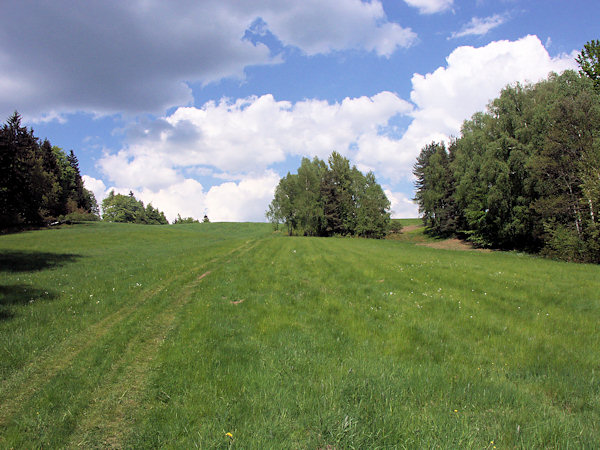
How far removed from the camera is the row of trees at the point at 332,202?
238 feet

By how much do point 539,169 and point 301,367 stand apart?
36766 mm

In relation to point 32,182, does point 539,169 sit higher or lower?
lower

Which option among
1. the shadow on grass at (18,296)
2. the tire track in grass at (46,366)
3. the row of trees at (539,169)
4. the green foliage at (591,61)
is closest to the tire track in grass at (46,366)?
the tire track in grass at (46,366)

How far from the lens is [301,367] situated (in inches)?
226

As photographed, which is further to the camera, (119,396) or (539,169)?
(539,169)

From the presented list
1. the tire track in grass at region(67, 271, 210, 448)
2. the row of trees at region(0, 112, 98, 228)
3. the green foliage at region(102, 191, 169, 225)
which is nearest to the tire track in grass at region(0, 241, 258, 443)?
the tire track in grass at region(67, 271, 210, 448)

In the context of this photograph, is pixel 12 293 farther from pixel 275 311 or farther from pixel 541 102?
pixel 541 102

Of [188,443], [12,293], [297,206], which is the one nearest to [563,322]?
[188,443]

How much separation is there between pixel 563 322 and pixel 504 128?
4211cm

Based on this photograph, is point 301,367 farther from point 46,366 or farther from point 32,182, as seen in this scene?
point 32,182

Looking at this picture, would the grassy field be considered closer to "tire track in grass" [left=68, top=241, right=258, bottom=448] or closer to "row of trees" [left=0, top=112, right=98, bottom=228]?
"tire track in grass" [left=68, top=241, right=258, bottom=448]

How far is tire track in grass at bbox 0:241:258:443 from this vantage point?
4.82 m

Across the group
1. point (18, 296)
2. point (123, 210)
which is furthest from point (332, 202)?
point (123, 210)

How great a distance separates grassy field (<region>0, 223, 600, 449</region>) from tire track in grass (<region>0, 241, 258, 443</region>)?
38 mm
